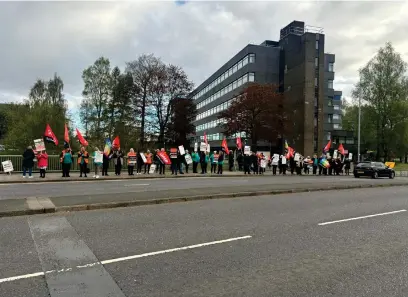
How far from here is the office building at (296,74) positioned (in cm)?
6119

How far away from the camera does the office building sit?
6119 centimetres

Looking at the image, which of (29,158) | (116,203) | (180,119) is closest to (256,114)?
(180,119)

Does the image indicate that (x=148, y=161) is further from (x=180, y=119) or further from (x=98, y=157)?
(x=180, y=119)

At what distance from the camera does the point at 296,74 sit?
207 ft

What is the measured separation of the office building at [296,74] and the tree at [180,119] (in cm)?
808

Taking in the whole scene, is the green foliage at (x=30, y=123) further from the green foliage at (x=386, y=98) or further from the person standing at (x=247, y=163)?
the green foliage at (x=386, y=98)

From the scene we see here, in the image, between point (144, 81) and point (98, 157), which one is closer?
point (98, 157)

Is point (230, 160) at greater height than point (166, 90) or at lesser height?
lesser

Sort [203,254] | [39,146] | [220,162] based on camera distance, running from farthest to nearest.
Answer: [220,162]
[39,146]
[203,254]

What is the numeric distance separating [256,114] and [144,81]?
14597 mm

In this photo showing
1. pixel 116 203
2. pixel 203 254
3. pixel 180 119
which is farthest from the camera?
pixel 180 119

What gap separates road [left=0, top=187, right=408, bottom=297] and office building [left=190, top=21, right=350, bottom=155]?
47.8 meters

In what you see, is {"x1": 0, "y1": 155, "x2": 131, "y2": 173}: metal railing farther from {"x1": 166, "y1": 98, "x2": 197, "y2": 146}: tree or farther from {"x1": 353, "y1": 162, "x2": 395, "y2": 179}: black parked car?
{"x1": 166, "y1": 98, "x2": 197, "y2": 146}: tree

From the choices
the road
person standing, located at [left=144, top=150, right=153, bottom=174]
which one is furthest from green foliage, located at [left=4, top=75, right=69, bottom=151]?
the road
